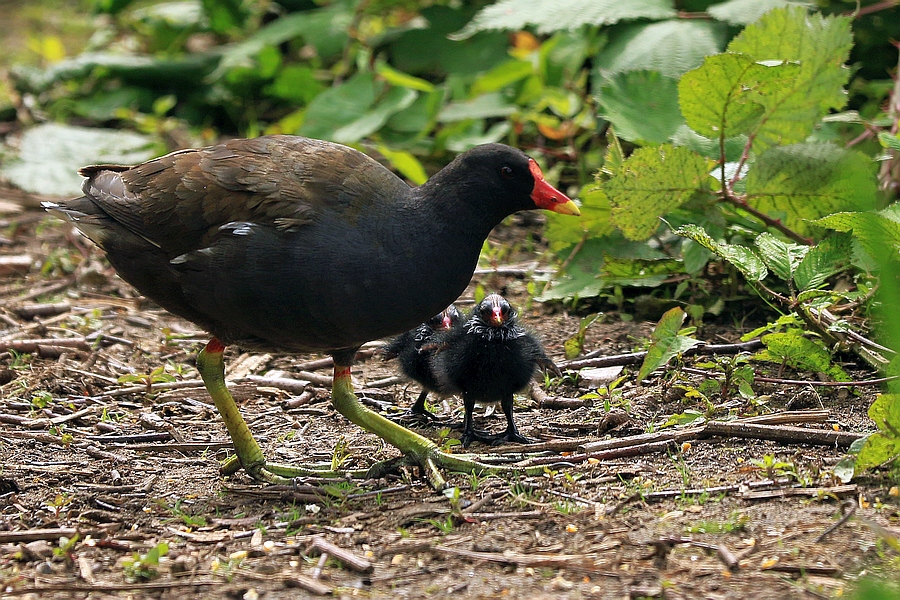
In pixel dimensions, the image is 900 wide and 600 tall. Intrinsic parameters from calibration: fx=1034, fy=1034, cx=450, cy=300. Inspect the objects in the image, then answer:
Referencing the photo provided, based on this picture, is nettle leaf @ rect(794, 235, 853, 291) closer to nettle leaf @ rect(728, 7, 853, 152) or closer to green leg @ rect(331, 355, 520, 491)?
nettle leaf @ rect(728, 7, 853, 152)

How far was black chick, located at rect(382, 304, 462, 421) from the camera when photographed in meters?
4.46

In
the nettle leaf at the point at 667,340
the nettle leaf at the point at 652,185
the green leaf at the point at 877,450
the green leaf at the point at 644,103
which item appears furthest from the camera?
the green leaf at the point at 644,103

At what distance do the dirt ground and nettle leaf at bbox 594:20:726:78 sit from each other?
1.64m

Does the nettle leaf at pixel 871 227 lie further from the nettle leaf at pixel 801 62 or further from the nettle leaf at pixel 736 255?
the nettle leaf at pixel 801 62

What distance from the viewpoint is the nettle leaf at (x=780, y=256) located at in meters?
4.20

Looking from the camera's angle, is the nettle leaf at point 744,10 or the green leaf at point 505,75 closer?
the nettle leaf at point 744,10

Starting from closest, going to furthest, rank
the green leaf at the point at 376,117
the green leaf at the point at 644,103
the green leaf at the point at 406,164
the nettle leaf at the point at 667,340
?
1. the nettle leaf at the point at 667,340
2. the green leaf at the point at 644,103
3. the green leaf at the point at 406,164
4. the green leaf at the point at 376,117

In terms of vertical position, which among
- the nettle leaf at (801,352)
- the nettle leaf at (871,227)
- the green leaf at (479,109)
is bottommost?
the nettle leaf at (801,352)

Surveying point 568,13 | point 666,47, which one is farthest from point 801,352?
point 568,13

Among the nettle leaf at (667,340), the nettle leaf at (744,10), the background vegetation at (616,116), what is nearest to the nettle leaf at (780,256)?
the background vegetation at (616,116)

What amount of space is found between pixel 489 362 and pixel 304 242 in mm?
935

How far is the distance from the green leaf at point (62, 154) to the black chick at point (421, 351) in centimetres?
337

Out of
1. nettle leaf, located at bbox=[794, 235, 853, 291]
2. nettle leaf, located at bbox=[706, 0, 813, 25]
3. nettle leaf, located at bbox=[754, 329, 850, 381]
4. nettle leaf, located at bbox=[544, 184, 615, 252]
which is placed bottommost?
nettle leaf, located at bbox=[754, 329, 850, 381]

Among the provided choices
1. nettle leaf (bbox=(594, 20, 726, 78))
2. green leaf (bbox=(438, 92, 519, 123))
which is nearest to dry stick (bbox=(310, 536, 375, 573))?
nettle leaf (bbox=(594, 20, 726, 78))
